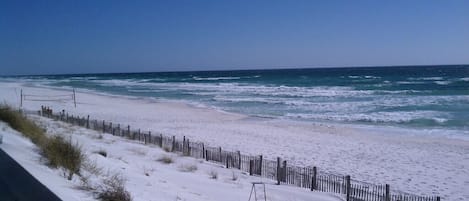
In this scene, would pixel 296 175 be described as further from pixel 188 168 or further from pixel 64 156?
pixel 64 156

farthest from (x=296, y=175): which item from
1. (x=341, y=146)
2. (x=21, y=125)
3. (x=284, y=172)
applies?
(x=341, y=146)

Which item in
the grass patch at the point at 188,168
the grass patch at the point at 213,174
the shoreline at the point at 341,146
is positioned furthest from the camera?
the shoreline at the point at 341,146

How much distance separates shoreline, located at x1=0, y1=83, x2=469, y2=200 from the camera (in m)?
17.0

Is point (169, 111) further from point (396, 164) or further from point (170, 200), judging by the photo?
point (170, 200)

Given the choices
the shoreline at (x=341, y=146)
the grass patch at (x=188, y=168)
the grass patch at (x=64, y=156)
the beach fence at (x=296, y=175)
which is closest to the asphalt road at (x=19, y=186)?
the grass patch at (x=64, y=156)

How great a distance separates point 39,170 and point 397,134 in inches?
942

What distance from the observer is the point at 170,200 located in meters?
9.52

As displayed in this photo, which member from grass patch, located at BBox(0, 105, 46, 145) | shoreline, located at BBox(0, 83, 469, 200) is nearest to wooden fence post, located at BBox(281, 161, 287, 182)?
shoreline, located at BBox(0, 83, 469, 200)

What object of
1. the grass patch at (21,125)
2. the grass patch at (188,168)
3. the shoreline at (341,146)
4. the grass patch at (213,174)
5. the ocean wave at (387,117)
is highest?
the grass patch at (21,125)

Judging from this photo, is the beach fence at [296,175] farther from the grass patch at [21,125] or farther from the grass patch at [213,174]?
the grass patch at [21,125]

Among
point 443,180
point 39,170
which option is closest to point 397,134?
point 443,180

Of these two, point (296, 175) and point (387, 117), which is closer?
point (296, 175)

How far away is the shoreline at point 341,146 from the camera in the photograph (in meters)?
17.0

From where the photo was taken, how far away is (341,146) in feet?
77.0
